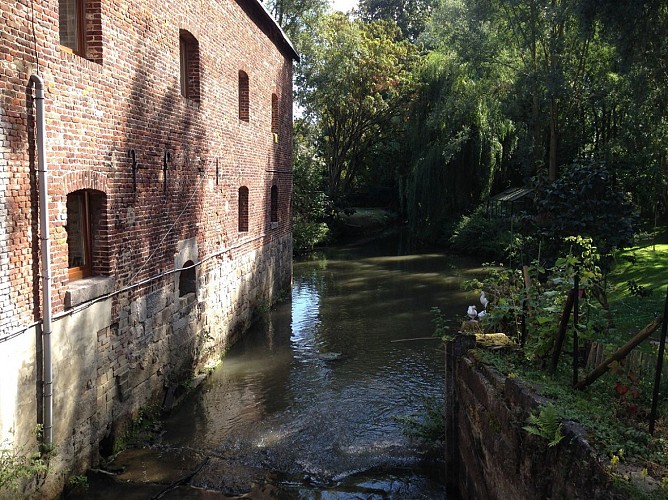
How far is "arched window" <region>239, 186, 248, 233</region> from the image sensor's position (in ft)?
44.7

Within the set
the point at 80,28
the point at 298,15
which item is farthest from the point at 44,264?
the point at 298,15

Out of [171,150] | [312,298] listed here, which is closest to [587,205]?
[171,150]

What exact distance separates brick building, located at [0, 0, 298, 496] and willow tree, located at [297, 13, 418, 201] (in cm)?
1758

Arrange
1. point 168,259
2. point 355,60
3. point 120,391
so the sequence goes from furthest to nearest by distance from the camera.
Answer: point 355,60, point 168,259, point 120,391

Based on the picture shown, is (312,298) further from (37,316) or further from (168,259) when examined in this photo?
(37,316)

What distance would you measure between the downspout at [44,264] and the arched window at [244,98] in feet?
26.1

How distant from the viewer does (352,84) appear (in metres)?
30.9

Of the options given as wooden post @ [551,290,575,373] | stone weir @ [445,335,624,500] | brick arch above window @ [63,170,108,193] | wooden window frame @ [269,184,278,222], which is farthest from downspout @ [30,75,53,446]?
wooden window frame @ [269,184,278,222]

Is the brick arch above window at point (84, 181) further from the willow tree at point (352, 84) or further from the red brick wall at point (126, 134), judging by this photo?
the willow tree at point (352, 84)

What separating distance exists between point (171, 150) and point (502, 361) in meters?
5.98

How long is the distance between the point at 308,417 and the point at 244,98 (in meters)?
7.90

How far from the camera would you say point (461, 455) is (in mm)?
6398

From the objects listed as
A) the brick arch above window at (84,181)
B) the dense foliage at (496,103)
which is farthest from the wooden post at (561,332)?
the brick arch above window at (84,181)

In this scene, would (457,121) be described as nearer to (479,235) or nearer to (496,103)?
(496,103)
